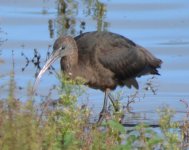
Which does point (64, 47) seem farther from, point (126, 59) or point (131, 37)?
point (131, 37)

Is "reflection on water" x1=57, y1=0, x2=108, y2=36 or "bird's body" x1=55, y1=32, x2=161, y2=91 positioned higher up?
"reflection on water" x1=57, y1=0, x2=108, y2=36

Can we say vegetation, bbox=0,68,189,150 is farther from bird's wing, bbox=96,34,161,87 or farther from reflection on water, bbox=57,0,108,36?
reflection on water, bbox=57,0,108,36

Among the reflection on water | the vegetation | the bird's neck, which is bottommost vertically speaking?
the vegetation

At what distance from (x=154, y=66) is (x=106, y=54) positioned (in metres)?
0.59

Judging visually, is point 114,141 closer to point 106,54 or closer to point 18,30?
point 106,54

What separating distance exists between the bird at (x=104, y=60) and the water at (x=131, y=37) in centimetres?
21

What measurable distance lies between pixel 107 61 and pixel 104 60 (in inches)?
2.8

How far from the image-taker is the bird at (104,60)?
38.4 ft

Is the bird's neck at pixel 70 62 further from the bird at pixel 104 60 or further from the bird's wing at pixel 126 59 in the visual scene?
the bird's wing at pixel 126 59

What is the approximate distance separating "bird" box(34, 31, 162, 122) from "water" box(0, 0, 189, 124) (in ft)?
0.70

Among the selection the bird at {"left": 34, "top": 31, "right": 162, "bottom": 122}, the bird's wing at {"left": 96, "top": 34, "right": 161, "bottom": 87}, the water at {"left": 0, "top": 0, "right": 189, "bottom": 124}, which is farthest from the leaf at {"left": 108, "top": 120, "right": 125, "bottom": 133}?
the bird's wing at {"left": 96, "top": 34, "right": 161, "bottom": 87}

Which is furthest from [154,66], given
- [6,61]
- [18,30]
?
[18,30]

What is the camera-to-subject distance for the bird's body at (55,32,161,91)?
11.8 meters

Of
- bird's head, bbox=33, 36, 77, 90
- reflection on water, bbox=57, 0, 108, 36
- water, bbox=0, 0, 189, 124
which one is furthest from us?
reflection on water, bbox=57, 0, 108, 36
